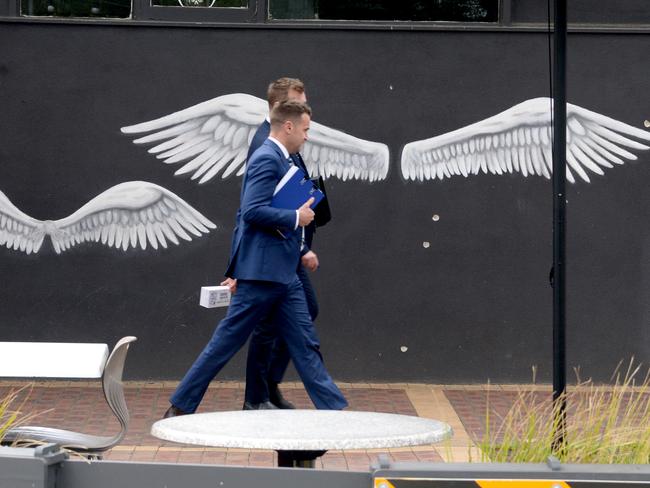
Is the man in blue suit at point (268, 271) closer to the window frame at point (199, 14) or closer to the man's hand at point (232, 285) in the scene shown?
the man's hand at point (232, 285)

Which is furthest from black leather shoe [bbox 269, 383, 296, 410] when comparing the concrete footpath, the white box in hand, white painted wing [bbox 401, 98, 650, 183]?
white painted wing [bbox 401, 98, 650, 183]

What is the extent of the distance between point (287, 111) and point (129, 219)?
2.79 meters

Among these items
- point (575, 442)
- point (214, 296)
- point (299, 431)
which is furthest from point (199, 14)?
point (299, 431)

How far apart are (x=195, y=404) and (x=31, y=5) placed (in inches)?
157

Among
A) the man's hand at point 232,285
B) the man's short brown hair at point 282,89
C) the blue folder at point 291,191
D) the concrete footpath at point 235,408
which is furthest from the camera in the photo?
the man's short brown hair at point 282,89

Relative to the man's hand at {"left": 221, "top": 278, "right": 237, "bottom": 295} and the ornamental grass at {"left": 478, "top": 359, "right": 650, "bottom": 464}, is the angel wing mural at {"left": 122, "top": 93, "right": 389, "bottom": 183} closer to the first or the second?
the man's hand at {"left": 221, "top": 278, "right": 237, "bottom": 295}

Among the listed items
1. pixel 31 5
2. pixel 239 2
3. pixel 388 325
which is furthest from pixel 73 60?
pixel 388 325

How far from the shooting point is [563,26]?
6.00 meters

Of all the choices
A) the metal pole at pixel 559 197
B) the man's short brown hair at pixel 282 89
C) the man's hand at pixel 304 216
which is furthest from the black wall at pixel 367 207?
the metal pole at pixel 559 197

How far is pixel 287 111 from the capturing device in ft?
23.8

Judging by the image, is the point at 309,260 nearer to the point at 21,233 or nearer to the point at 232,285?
the point at 232,285

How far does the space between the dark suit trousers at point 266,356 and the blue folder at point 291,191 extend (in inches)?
22.2

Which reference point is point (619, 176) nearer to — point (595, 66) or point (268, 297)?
point (595, 66)

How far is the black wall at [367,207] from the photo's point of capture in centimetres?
956
